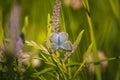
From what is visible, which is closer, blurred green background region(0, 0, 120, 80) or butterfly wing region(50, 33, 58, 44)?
butterfly wing region(50, 33, 58, 44)

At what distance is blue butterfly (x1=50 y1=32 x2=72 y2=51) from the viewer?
71cm

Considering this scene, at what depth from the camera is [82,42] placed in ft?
3.04

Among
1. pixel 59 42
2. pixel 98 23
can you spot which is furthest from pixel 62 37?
pixel 98 23

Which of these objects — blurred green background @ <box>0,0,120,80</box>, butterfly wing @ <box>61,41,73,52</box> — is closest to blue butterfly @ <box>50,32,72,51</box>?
butterfly wing @ <box>61,41,73,52</box>

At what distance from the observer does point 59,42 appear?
71cm

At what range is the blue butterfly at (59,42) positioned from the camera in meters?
0.71

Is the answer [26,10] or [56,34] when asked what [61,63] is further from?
[26,10]

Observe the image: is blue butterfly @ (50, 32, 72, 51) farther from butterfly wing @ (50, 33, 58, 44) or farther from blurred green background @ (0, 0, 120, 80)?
blurred green background @ (0, 0, 120, 80)

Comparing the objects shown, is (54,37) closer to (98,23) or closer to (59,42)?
(59,42)

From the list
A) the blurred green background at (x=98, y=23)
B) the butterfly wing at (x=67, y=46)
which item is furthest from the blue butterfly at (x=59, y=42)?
the blurred green background at (x=98, y=23)

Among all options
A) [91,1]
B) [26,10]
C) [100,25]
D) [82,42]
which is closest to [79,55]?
[82,42]

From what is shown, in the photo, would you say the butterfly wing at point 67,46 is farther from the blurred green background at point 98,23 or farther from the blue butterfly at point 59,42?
the blurred green background at point 98,23

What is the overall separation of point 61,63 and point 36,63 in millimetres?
455

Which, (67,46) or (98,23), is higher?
(98,23)
